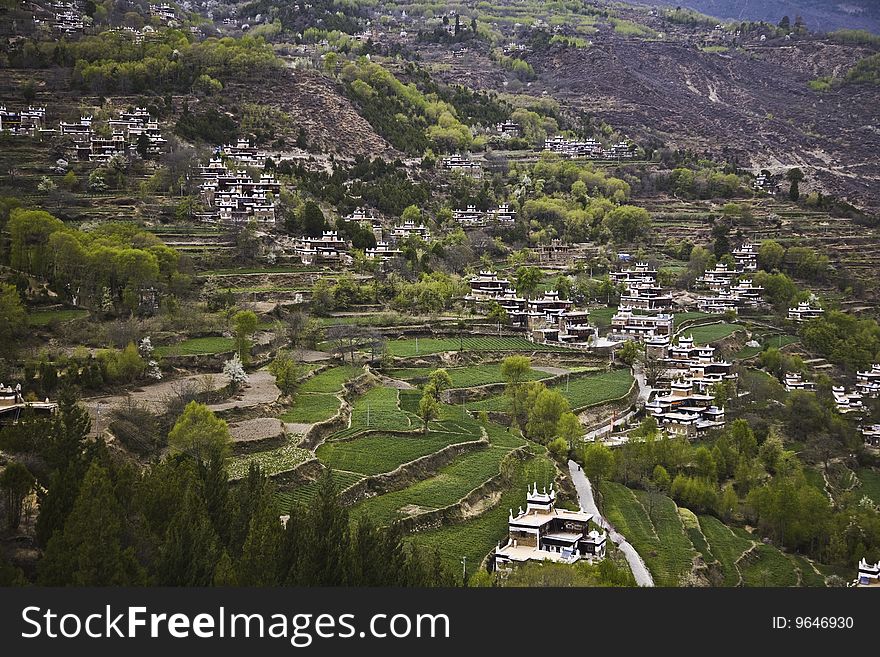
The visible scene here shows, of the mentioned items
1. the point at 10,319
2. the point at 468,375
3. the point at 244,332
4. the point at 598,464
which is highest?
the point at 10,319

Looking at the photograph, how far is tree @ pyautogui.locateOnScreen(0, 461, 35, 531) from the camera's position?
18594mm

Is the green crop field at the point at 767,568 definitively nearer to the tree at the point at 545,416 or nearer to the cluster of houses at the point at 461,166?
the tree at the point at 545,416

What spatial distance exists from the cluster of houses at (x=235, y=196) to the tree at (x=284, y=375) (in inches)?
665

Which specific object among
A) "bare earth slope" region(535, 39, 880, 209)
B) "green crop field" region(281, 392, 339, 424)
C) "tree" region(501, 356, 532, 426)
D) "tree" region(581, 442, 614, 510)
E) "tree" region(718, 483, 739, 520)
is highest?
"green crop field" region(281, 392, 339, 424)

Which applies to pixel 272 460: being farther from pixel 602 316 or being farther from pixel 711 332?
pixel 711 332

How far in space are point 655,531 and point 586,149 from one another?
5485cm

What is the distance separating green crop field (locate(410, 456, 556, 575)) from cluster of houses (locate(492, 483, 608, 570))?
26cm

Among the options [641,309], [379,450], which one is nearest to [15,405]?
[379,450]

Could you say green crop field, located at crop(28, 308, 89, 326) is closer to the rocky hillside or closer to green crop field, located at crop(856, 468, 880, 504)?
green crop field, located at crop(856, 468, 880, 504)

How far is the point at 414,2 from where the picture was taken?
5197 inches

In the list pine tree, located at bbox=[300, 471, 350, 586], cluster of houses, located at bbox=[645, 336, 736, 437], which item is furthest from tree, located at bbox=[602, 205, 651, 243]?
pine tree, located at bbox=[300, 471, 350, 586]

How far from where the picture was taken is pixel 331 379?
34188 mm

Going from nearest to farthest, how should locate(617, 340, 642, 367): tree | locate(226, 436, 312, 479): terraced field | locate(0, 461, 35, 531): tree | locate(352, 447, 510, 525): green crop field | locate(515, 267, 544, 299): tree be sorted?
locate(0, 461, 35, 531): tree → locate(352, 447, 510, 525): green crop field → locate(226, 436, 312, 479): terraced field → locate(617, 340, 642, 367): tree → locate(515, 267, 544, 299): tree

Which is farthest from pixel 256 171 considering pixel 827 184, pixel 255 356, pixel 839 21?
pixel 839 21
